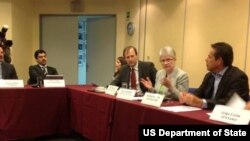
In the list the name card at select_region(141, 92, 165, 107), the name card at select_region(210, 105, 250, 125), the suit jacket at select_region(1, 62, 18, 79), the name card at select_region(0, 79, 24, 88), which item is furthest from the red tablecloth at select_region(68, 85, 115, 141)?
the name card at select_region(210, 105, 250, 125)

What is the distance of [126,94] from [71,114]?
1.18 meters

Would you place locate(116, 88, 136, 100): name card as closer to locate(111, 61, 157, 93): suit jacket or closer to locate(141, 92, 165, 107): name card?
locate(141, 92, 165, 107): name card

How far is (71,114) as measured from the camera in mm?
3602

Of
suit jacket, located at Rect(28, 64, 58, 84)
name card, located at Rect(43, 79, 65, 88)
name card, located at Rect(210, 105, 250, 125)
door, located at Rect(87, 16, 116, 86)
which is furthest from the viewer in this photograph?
door, located at Rect(87, 16, 116, 86)

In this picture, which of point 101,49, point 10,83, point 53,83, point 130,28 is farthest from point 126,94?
point 101,49

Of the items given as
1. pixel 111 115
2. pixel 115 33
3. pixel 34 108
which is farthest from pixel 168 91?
pixel 115 33

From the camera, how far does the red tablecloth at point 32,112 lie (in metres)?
3.24

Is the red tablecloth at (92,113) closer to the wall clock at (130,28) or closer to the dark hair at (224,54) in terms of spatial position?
the dark hair at (224,54)

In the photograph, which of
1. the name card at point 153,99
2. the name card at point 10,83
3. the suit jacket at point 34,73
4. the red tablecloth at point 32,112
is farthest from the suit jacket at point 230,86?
the suit jacket at point 34,73

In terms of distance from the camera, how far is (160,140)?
143 cm

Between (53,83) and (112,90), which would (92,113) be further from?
(53,83)

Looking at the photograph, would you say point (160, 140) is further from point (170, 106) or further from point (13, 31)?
point (13, 31)

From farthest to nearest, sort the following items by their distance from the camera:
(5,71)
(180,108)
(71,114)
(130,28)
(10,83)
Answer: (130,28)
(5,71)
(71,114)
(10,83)
(180,108)

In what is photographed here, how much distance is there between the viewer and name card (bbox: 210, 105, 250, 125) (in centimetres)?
159
